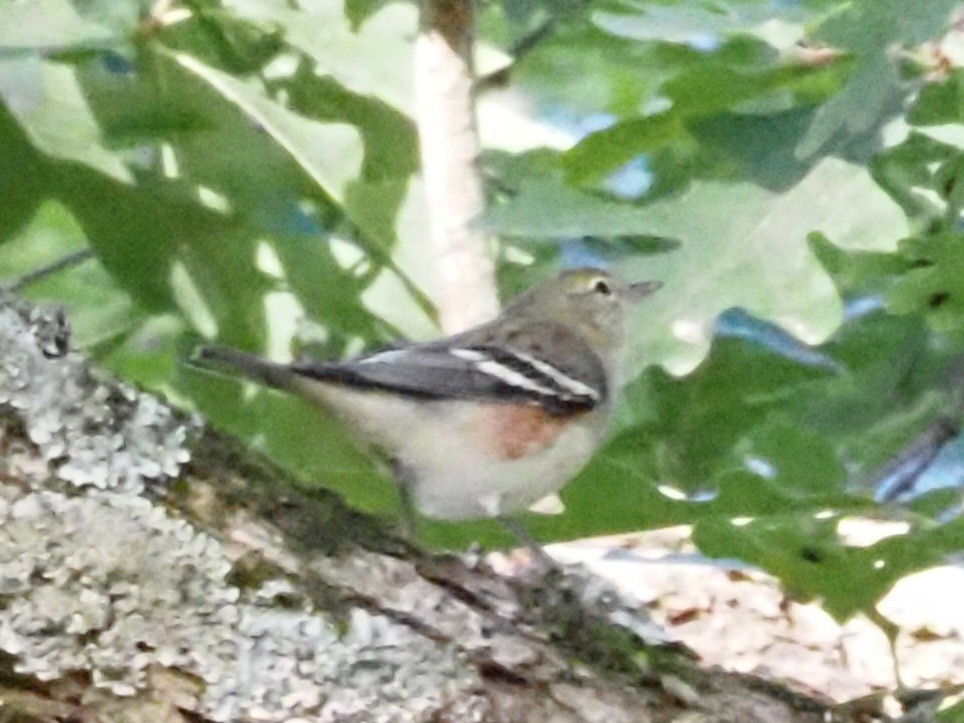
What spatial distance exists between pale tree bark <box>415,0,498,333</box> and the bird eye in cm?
81

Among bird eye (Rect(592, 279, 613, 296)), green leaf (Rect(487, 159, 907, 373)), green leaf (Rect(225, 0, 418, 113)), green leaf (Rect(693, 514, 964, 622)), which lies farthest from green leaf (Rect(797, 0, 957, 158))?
bird eye (Rect(592, 279, 613, 296))

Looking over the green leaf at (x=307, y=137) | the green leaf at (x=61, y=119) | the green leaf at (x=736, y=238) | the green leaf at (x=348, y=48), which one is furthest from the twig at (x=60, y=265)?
the green leaf at (x=736, y=238)

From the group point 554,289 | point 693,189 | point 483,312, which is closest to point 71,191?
point 483,312

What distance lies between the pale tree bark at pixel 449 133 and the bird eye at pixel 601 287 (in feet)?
2.65

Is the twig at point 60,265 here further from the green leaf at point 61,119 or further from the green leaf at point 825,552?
the green leaf at point 825,552

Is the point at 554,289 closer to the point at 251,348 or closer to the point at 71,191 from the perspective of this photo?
the point at 251,348

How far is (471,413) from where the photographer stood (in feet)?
7.23

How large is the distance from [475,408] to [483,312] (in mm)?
220

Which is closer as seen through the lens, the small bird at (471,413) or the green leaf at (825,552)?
the green leaf at (825,552)

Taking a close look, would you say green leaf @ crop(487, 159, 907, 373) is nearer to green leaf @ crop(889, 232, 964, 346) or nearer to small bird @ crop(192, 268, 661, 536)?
green leaf @ crop(889, 232, 964, 346)

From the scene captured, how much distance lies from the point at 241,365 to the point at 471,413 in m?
0.55

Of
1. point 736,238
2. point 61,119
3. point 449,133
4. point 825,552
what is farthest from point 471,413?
point 825,552

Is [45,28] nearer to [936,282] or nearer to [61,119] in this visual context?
[61,119]

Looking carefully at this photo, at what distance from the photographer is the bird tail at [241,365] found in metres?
1.70
